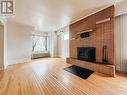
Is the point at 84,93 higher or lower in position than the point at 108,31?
lower

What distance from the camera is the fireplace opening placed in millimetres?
4623

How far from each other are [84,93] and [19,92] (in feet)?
5.03

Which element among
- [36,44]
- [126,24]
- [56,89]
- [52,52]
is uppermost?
[126,24]

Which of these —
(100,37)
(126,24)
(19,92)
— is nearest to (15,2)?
(19,92)

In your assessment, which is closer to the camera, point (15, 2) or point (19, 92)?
point (19, 92)

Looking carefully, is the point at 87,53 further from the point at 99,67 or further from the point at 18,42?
the point at 18,42

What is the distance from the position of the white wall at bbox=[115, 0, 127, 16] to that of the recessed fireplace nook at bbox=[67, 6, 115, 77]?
1.35 feet

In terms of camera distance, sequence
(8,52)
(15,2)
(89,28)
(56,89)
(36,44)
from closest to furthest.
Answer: (56,89) → (15,2) → (89,28) → (8,52) → (36,44)

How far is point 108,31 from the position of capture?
3920mm

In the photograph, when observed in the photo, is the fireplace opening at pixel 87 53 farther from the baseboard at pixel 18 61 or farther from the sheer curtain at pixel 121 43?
the baseboard at pixel 18 61

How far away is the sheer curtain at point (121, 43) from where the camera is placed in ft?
13.3

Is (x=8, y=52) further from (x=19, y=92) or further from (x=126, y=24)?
(x=126, y=24)

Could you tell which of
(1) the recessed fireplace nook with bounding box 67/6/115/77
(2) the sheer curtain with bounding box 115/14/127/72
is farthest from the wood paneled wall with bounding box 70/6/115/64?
(2) the sheer curtain with bounding box 115/14/127/72

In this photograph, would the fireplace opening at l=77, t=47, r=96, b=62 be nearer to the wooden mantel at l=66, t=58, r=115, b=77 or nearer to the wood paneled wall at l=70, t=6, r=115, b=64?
the wood paneled wall at l=70, t=6, r=115, b=64
